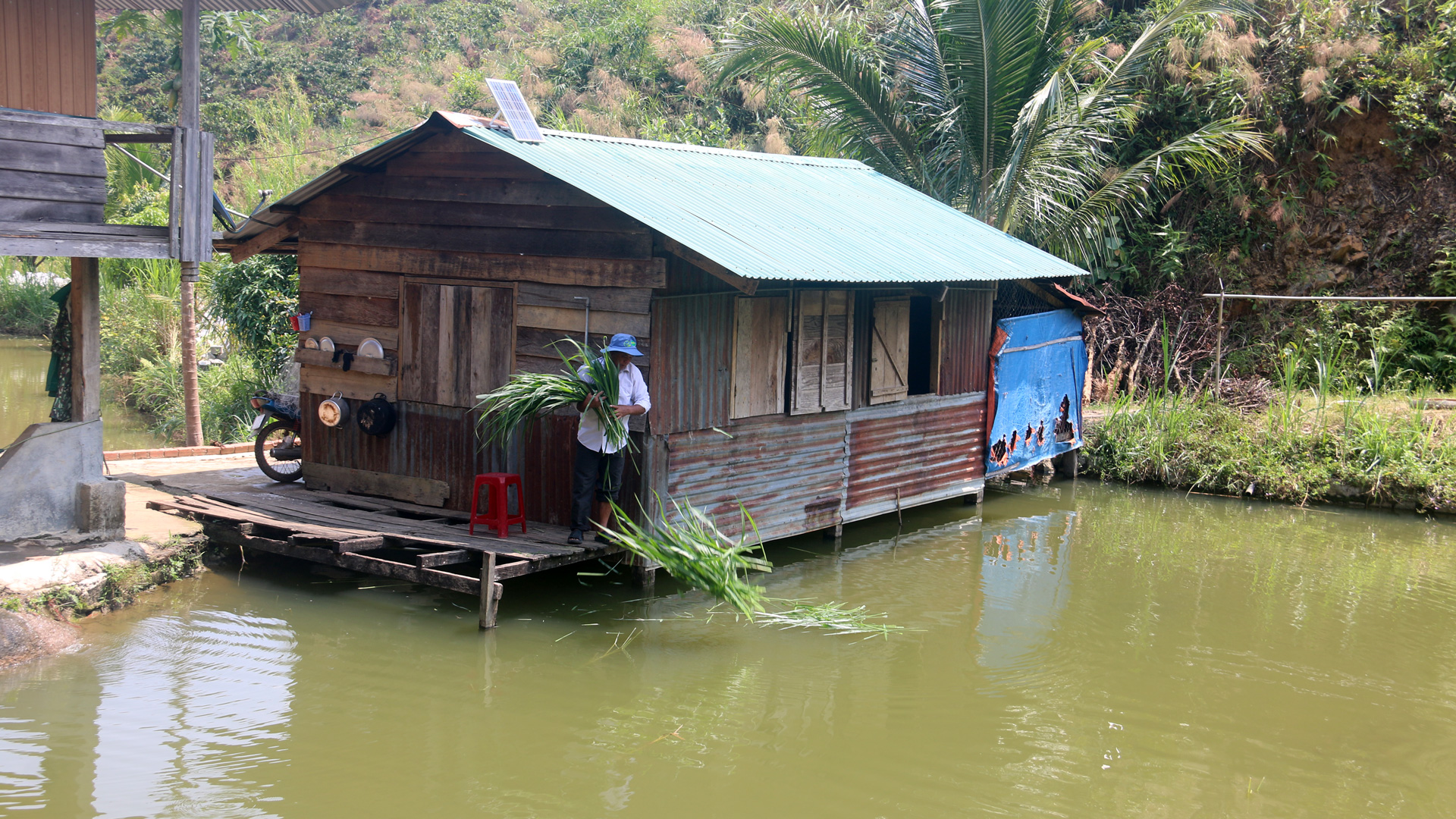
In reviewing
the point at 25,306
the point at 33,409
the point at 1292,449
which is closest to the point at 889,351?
the point at 1292,449

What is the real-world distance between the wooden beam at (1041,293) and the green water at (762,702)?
4.13 metres

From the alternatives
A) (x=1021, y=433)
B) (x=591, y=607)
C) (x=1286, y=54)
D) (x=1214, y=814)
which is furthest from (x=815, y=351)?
(x=1286, y=54)

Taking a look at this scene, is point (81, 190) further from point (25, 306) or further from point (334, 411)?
point (25, 306)

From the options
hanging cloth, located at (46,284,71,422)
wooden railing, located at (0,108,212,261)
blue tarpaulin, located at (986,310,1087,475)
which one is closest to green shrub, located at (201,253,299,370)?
hanging cloth, located at (46,284,71,422)

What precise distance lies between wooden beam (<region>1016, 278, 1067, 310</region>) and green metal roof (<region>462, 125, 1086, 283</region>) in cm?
36

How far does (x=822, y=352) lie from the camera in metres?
9.78

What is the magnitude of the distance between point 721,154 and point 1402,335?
10.5 metres

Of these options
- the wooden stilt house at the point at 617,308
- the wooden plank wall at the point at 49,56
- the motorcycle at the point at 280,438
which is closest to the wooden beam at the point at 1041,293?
the wooden stilt house at the point at 617,308

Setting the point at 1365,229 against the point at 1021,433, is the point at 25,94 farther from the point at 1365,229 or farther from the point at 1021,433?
the point at 1365,229

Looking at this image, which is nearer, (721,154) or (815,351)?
(815,351)

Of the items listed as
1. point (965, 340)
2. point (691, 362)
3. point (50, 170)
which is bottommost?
point (691, 362)

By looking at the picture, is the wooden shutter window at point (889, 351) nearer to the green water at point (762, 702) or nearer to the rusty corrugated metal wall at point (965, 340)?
the rusty corrugated metal wall at point (965, 340)

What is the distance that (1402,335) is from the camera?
1564 cm

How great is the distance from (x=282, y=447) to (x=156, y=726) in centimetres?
475
